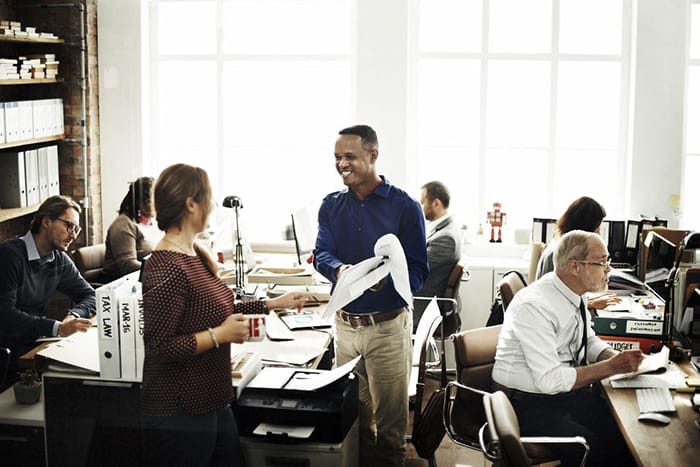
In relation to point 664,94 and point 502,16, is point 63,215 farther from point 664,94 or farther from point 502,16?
point 502,16

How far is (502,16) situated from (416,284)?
92.7 inches

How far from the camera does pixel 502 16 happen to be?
5418 millimetres

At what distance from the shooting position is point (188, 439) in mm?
2768

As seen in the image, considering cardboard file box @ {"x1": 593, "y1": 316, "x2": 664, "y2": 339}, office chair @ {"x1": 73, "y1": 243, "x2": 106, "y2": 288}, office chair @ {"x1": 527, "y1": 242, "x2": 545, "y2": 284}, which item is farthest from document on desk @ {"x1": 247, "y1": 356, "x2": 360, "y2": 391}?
office chair @ {"x1": 527, "y1": 242, "x2": 545, "y2": 284}

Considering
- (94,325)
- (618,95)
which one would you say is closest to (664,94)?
(618,95)

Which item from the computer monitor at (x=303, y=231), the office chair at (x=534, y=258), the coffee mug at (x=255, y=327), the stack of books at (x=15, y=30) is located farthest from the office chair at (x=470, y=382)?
the stack of books at (x=15, y=30)

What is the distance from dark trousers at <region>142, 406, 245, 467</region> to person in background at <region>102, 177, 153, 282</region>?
479 millimetres

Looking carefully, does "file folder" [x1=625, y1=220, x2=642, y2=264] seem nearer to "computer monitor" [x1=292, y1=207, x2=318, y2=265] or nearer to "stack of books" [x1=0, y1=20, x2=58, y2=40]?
"computer monitor" [x1=292, y1=207, x2=318, y2=265]

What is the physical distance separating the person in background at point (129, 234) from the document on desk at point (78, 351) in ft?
0.64

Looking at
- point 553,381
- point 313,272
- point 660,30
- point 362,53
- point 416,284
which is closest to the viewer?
point 553,381

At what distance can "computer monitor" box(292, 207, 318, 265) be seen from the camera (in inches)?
185

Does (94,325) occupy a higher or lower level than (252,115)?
lower

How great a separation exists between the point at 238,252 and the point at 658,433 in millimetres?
2015

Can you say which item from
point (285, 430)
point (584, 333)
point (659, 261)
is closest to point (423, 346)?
point (584, 333)
